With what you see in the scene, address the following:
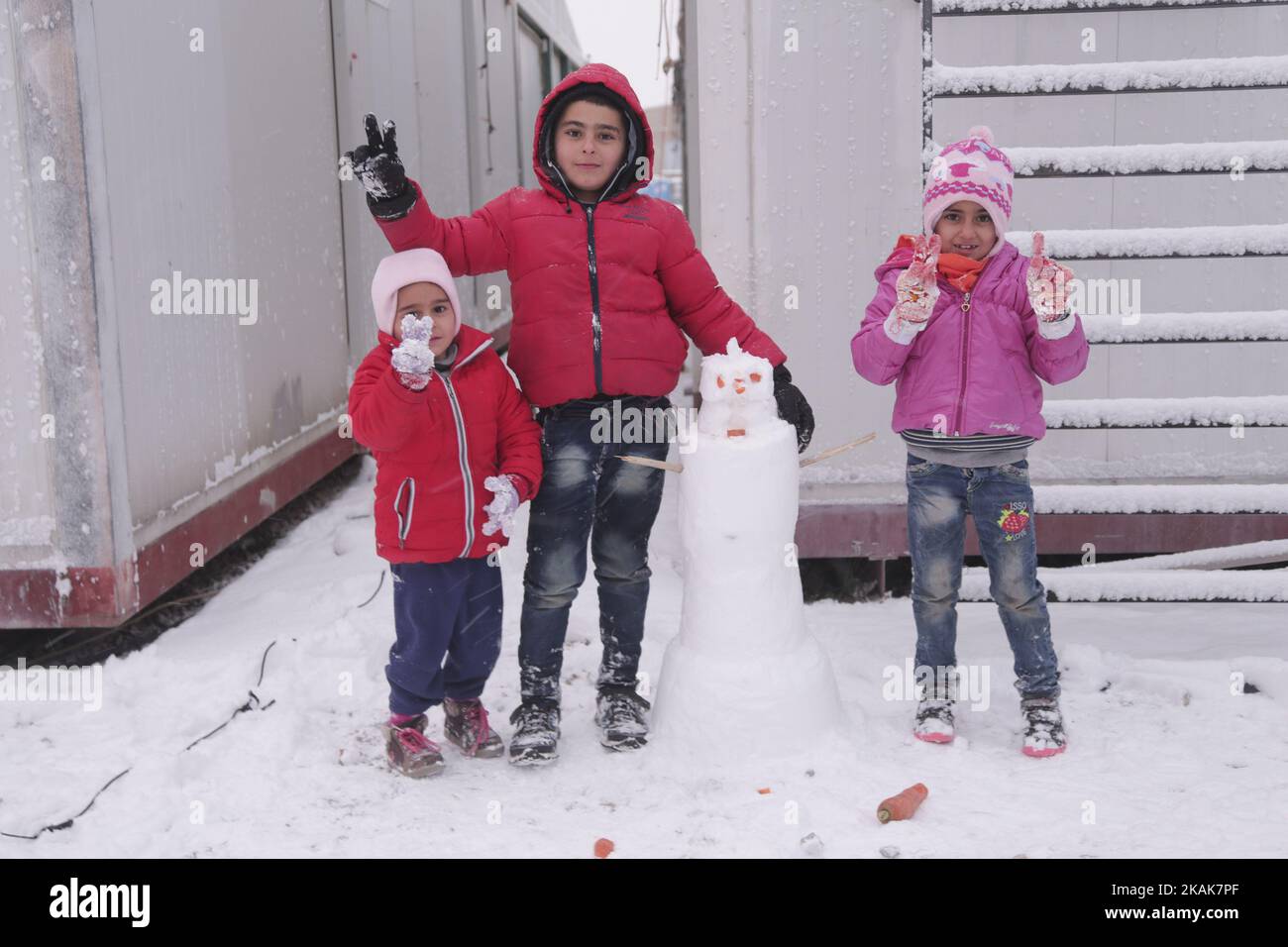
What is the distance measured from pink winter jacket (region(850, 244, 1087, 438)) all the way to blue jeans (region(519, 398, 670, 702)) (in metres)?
0.69

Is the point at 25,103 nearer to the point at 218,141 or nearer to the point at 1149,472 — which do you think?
the point at 218,141

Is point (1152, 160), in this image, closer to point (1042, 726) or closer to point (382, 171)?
point (1042, 726)

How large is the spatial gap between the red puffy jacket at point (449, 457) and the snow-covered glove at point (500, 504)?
5 cm

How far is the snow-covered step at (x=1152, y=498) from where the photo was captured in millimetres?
4348

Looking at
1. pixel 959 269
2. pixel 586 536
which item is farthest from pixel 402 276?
pixel 959 269

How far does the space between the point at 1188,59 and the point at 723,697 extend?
9.53 ft

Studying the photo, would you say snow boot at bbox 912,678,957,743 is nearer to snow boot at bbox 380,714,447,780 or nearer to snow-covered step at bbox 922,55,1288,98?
snow boot at bbox 380,714,447,780

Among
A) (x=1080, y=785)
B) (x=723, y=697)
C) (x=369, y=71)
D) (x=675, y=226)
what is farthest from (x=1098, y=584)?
(x=369, y=71)

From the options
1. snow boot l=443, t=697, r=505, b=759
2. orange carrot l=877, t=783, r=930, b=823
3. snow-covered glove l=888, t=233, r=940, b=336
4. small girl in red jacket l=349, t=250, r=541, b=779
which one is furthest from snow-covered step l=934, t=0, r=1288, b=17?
snow boot l=443, t=697, r=505, b=759

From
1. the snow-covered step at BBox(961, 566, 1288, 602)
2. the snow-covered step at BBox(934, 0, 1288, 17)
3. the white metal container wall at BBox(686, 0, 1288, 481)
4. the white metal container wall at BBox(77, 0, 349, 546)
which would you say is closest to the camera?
the white metal container wall at BBox(77, 0, 349, 546)

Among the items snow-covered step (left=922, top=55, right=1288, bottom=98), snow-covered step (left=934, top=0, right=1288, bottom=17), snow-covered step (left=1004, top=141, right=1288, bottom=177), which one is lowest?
snow-covered step (left=1004, top=141, right=1288, bottom=177)

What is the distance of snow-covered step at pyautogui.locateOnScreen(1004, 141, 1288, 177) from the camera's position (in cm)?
418

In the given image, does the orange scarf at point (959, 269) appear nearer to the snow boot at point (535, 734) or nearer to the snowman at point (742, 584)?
the snowman at point (742, 584)

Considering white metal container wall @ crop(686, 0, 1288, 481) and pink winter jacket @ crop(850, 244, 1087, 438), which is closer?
pink winter jacket @ crop(850, 244, 1087, 438)
